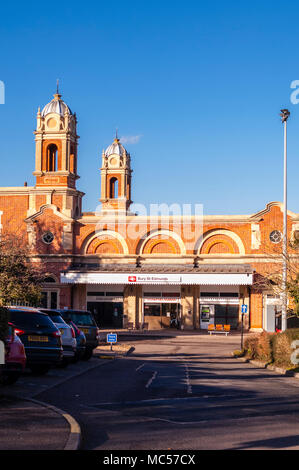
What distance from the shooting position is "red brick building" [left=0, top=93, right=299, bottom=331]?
48116mm

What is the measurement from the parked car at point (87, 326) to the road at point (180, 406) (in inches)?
35.1

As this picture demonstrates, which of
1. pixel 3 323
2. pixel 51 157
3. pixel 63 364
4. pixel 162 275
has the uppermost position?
pixel 51 157

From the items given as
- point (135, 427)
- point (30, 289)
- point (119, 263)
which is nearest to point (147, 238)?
point (119, 263)

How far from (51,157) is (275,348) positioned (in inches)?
1407

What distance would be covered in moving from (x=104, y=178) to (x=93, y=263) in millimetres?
26140

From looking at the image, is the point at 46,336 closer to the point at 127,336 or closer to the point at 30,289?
the point at 30,289

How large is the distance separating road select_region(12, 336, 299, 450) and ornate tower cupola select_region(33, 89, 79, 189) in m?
32.2

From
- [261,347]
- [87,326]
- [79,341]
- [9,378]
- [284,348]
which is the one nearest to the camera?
[9,378]

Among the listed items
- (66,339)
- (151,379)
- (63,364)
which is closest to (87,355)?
(63,364)

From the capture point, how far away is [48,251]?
5103cm

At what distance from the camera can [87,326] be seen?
2425 centimetres

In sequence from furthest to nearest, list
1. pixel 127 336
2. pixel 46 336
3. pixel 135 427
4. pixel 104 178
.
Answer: pixel 104 178 < pixel 127 336 < pixel 46 336 < pixel 135 427

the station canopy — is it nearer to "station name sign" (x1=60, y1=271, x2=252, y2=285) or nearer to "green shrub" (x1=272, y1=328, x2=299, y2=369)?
"station name sign" (x1=60, y1=271, x2=252, y2=285)

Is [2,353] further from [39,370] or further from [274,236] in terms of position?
[274,236]
